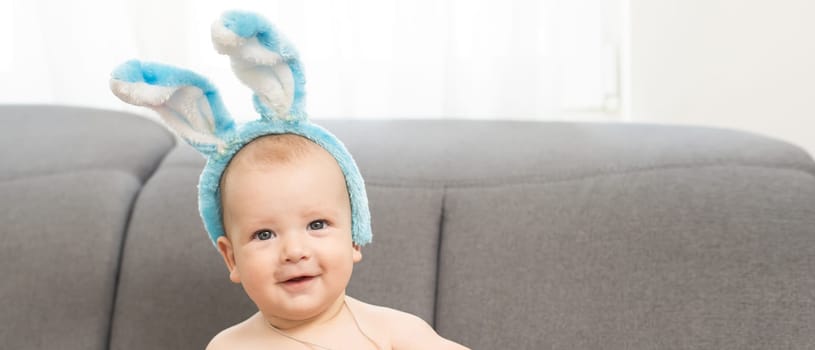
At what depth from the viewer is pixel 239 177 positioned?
108 centimetres

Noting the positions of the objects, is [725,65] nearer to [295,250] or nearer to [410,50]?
[410,50]

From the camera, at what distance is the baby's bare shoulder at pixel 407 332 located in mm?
1160

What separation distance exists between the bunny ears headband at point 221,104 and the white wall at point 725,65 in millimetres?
1202

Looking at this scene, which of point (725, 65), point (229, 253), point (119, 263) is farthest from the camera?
point (725, 65)

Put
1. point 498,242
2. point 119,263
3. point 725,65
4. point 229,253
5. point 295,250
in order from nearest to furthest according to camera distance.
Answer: point 295,250
point 229,253
point 498,242
point 119,263
point 725,65

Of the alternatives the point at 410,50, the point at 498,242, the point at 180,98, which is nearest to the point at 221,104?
the point at 180,98

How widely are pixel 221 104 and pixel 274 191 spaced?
16cm

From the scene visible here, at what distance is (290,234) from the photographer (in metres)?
1.05

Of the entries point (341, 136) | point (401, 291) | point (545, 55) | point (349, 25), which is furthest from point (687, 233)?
point (349, 25)

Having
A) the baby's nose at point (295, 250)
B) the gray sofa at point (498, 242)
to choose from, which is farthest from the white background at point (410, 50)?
the baby's nose at point (295, 250)

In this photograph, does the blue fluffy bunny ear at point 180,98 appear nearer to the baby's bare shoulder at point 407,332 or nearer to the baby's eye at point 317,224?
the baby's eye at point 317,224

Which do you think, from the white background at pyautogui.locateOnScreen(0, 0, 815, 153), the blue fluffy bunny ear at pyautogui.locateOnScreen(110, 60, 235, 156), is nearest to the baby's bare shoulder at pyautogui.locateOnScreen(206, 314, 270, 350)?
the blue fluffy bunny ear at pyautogui.locateOnScreen(110, 60, 235, 156)

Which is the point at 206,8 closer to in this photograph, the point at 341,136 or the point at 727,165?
the point at 341,136

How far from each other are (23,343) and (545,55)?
1.29 metres
